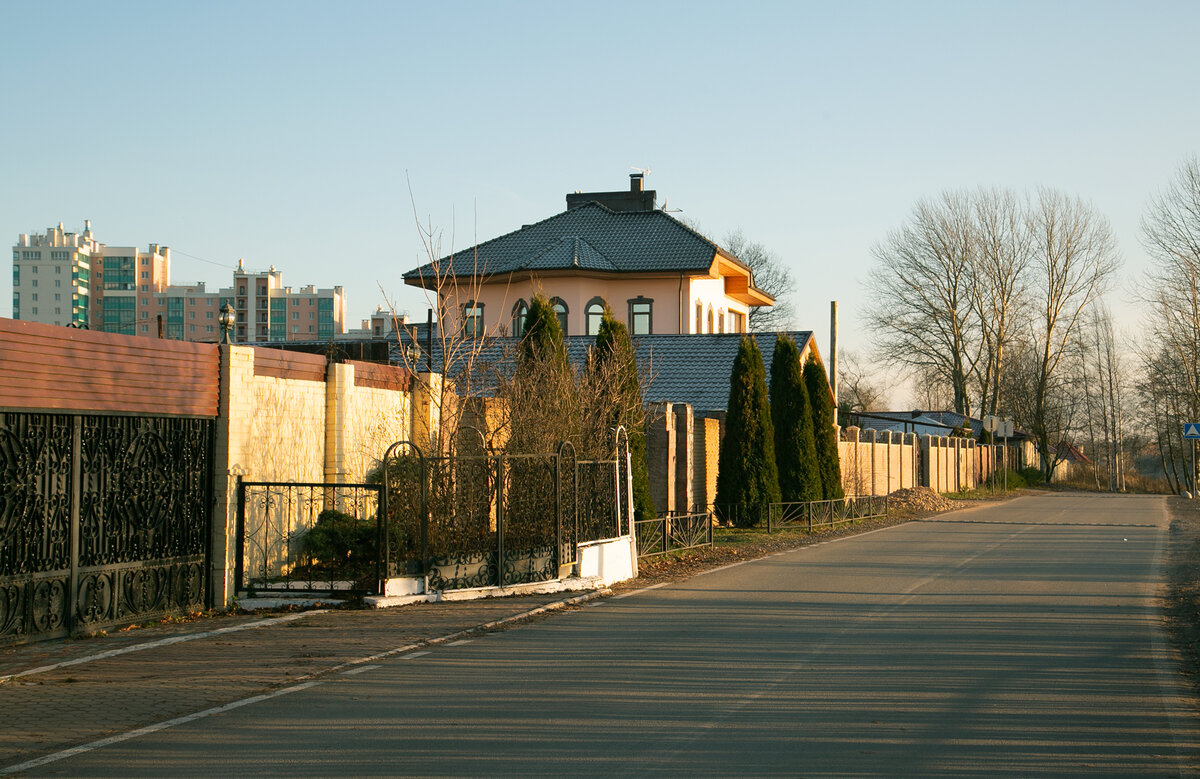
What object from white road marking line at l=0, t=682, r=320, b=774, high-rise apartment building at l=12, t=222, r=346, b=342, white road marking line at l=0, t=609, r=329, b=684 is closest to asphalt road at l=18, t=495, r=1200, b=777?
white road marking line at l=0, t=682, r=320, b=774

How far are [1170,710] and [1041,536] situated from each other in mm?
19077

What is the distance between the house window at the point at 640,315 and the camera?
164ft

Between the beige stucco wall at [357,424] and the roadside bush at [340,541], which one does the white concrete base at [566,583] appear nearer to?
the roadside bush at [340,541]

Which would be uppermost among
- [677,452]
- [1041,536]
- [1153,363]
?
[1153,363]

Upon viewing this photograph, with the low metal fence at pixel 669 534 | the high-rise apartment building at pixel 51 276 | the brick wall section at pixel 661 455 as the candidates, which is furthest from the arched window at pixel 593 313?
the high-rise apartment building at pixel 51 276

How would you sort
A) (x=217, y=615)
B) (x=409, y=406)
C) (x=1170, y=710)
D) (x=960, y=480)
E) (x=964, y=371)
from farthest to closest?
1. (x=964, y=371)
2. (x=960, y=480)
3. (x=409, y=406)
4. (x=217, y=615)
5. (x=1170, y=710)

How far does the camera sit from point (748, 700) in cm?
846

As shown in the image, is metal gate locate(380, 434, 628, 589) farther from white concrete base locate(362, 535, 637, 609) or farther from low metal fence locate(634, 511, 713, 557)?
low metal fence locate(634, 511, 713, 557)

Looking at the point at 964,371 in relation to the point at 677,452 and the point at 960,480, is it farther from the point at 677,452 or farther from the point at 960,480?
the point at 677,452

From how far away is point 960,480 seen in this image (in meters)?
56.2

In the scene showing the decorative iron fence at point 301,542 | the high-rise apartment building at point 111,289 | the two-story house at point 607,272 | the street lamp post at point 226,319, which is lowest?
the decorative iron fence at point 301,542

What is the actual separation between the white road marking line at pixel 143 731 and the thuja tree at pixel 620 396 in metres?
11.2

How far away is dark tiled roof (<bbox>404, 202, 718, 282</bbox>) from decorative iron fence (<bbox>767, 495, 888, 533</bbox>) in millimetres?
18572

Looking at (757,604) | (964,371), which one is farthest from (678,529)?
(964,371)
